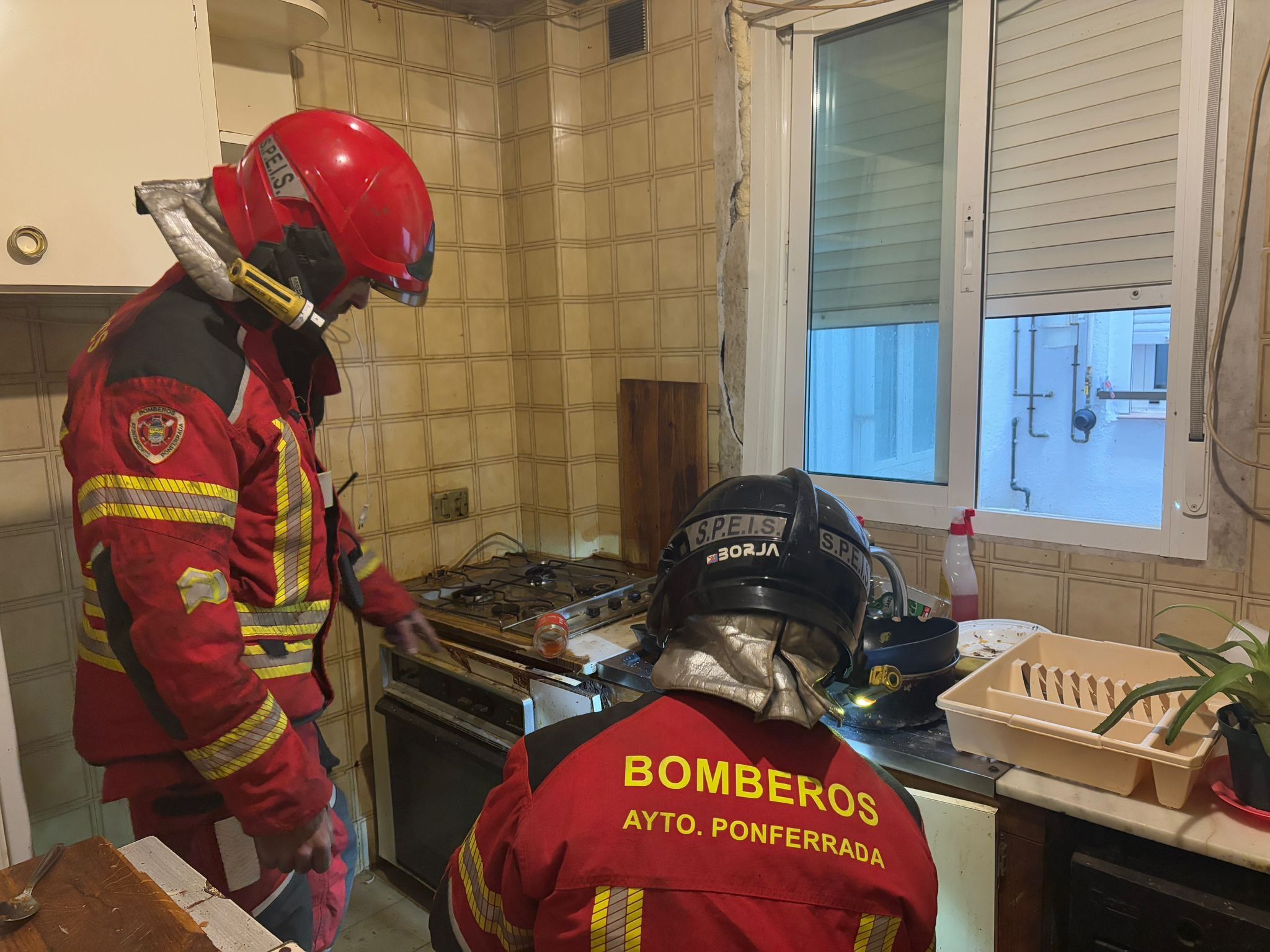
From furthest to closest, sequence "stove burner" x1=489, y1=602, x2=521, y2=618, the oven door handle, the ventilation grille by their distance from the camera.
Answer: the ventilation grille
"stove burner" x1=489, y1=602, x2=521, y2=618
the oven door handle

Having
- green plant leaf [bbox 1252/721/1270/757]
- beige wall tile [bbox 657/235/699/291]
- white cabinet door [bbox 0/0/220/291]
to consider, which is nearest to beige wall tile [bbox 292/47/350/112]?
white cabinet door [bbox 0/0/220/291]

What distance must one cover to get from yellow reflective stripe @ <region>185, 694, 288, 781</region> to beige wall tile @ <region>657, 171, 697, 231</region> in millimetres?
1685

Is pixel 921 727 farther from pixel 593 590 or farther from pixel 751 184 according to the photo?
pixel 751 184

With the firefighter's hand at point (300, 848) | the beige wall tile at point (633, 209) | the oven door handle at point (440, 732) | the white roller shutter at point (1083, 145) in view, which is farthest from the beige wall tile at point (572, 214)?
the firefighter's hand at point (300, 848)

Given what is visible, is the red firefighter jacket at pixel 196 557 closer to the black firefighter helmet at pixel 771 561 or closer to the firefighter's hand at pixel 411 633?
the firefighter's hand at pixel 411 633

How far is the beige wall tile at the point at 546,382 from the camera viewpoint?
2613 mm

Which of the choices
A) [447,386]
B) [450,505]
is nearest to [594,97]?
[447,386]

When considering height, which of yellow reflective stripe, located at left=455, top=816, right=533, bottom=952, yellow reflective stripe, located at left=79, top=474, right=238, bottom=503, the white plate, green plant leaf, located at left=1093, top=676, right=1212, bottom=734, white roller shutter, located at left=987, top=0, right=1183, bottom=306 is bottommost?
the white plate

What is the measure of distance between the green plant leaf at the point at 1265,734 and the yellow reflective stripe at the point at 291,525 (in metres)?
1.38

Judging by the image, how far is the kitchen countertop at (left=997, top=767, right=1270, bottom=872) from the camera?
1.15m

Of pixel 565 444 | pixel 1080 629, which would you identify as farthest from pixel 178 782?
pixel 1080 629

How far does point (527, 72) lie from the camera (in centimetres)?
255

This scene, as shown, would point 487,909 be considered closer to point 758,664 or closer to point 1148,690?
point 758,664

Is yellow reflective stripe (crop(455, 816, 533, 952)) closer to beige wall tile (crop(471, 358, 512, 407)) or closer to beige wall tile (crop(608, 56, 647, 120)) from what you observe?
beige wall tile (crop(471, 358, 512, 407))
